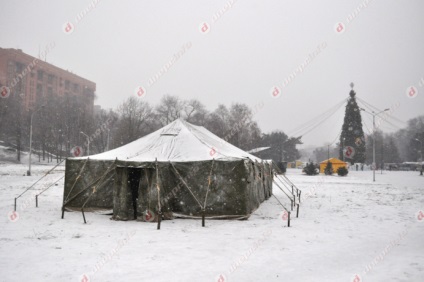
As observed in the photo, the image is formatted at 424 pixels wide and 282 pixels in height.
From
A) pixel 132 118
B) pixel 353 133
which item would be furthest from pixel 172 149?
pixel 353 133

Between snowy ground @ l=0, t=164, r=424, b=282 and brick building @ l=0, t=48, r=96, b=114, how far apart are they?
6234 centimetres

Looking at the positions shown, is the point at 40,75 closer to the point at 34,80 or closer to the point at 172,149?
the point at 34,80

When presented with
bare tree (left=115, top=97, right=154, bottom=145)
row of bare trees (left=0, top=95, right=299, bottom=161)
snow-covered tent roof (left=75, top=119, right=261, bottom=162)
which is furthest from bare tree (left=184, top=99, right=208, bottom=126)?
snow-covered tent roof (left=75, top=119, right=261, bottom=162)

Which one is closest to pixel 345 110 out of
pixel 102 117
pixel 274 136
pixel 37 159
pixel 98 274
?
pixel 274 136

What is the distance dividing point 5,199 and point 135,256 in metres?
11.2

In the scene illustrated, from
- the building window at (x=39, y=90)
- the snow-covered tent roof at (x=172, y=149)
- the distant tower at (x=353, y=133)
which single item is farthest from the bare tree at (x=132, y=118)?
the snow-covered tent roof at (x=172, y=149)

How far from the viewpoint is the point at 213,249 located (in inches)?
312

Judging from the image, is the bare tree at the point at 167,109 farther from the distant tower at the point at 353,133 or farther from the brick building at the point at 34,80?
the distant tower at the point at 353,133

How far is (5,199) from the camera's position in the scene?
49.8 ft

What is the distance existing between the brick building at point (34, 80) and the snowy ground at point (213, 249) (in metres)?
62.3

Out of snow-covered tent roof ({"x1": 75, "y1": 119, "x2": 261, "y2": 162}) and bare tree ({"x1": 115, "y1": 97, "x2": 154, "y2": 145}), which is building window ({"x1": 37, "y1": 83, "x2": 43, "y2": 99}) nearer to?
bare tree ({"x1": 115, "y1": 97, "x2": 154, "y2": 145})

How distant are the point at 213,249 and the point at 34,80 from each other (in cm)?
8318

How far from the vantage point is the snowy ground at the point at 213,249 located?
626 centimetres

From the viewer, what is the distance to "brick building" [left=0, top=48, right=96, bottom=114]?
230 feet
